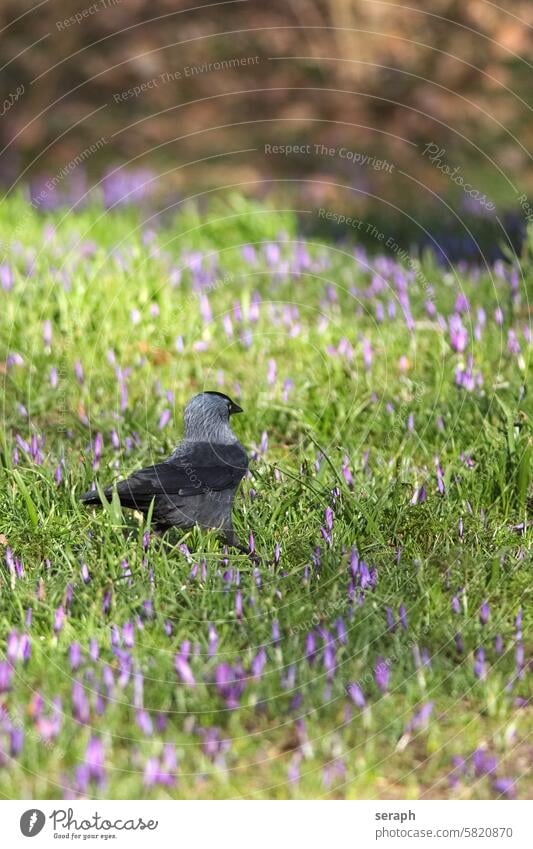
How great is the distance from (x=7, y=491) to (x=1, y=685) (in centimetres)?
119

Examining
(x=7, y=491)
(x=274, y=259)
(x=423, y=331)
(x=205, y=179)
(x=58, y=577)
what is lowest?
(x=58, y=577)

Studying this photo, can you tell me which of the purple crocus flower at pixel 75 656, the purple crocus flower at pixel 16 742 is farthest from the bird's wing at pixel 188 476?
the purple crocus flower at pixel 16 742

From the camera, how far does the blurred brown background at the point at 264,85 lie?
1066cm

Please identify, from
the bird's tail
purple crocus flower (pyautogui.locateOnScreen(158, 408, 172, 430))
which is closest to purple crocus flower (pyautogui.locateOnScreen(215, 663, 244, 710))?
the bird's tail

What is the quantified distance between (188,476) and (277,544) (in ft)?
1.29

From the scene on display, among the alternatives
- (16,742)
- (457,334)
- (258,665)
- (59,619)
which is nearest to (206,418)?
(59,619)

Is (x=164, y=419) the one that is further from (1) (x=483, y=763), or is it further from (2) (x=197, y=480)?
(1) (x=483, y=763)

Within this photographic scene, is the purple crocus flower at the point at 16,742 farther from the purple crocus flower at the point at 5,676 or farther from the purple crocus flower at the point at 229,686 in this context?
the purple crocus flower at the point at 229,686

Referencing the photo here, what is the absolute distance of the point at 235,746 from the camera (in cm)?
309

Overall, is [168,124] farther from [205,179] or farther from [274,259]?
[274,259]

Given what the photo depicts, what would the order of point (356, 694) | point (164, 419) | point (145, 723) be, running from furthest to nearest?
point (164, 419) → point (356, 694) → point (145, 723)

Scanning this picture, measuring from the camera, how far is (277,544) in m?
3.94
